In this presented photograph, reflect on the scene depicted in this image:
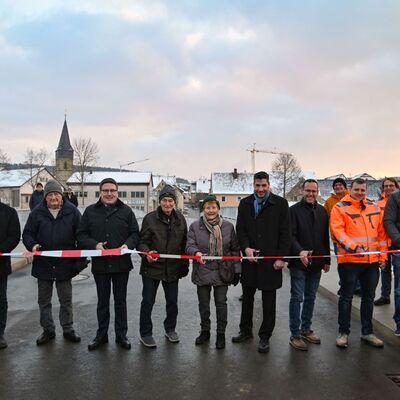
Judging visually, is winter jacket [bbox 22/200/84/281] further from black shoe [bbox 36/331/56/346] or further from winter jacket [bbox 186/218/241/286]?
winter jacket [bbox 186/218/241/286]

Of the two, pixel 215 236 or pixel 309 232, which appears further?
pixel 309 232

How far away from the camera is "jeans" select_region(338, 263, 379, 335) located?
17.1 feet

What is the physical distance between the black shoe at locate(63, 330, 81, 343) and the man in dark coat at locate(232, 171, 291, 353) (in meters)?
2.24

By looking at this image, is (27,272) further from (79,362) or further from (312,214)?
(312,214)

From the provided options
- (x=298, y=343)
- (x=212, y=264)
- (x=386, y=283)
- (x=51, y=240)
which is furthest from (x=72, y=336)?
(x=386, y=283)

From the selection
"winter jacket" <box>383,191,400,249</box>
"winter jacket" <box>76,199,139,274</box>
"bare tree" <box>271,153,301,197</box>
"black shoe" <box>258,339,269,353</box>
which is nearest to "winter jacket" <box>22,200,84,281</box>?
"winter jacket" <box>76,199,139,274</box>

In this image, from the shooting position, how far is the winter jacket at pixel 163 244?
5.36 metres

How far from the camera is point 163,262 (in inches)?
211

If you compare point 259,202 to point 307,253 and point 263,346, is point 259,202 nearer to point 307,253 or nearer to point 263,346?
point 307,253

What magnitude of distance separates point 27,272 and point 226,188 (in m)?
77.7

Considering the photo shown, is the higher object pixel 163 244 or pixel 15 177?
pixel 15 177

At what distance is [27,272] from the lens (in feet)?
34.3

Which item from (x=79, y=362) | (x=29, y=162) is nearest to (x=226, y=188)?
(x=29, y=162)

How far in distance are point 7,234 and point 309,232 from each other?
12.9ft
